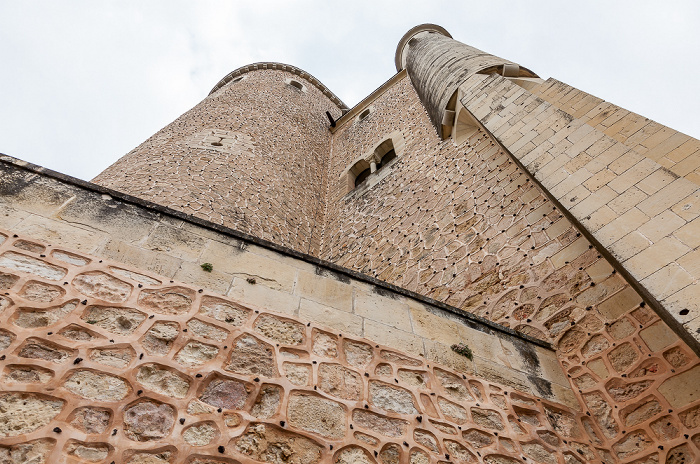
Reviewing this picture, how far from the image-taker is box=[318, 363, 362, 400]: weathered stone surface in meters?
2.51

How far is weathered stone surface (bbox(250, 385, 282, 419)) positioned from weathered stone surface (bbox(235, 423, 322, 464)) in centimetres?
7

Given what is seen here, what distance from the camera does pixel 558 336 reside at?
3686 millimetres

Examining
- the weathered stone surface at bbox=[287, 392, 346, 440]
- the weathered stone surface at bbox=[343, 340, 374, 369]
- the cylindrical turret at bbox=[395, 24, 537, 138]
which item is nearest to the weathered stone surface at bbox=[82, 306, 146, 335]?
the weathered stone surface at bbox=[287, 392, 346, 440]

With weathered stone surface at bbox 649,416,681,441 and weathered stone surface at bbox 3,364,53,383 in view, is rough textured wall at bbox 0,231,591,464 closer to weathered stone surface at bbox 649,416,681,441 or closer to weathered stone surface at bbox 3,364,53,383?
weathered stone surface at bbox 3,364,53,383

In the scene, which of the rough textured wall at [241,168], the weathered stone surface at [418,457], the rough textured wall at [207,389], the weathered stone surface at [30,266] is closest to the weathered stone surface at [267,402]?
the rough textured wall at [207,389]

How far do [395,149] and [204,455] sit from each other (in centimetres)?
807

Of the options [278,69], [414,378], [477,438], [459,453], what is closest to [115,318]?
[414,378]

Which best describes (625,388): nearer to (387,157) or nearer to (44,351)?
(44,351)

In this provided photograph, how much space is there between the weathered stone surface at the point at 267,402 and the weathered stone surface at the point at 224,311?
0.49m

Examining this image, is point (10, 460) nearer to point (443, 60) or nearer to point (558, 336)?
point (558, 336)

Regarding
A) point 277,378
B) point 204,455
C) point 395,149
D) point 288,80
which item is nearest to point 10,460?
point 204,455

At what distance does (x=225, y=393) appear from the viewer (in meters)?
2.22

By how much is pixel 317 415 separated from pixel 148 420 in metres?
0.83

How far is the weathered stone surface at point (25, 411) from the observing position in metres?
1.69
